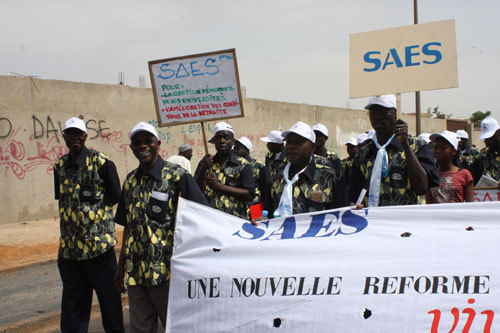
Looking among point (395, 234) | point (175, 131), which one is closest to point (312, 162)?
point (395, 234)

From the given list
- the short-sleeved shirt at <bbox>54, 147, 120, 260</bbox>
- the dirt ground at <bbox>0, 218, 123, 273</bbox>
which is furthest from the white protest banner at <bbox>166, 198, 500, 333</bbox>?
the dirt ground at <bbox>0, 218, 123, 273</bbox>

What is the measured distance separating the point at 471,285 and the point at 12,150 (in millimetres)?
10707

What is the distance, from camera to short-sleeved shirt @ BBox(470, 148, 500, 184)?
5.79 meters

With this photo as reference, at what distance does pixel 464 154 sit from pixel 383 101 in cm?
426

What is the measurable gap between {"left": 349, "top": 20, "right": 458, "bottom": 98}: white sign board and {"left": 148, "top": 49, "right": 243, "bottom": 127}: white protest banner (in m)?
1.08

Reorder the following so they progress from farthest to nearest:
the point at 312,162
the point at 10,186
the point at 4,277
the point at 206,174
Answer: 1. the point at 10,186
2. the point at 4,277
3. the point at 206,174
4. the point at 312,162

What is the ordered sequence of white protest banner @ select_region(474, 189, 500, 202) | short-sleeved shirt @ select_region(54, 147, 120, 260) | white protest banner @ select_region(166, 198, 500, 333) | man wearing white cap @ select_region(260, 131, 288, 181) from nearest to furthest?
white protest banner @ select_region(166, 198, 500, 333) < short-sleeved shirt @ select_region(54, 147, 120, 260) < white protest banner @ select_region(474, 189, 500, 202) < man wearing white cap @ select_region(260, 131, 288, 181)

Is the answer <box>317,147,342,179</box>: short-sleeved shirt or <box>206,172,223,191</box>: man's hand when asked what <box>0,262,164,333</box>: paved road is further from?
<box>317,147,342,179</box>: short-sleeved shirt

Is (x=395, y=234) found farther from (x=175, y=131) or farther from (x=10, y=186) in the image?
(x=175, y=131)

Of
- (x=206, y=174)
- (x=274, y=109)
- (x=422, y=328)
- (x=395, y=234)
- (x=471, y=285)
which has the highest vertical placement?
(x=274, y=109)

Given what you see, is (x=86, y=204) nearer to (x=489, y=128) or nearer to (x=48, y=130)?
(x=489, y=128)

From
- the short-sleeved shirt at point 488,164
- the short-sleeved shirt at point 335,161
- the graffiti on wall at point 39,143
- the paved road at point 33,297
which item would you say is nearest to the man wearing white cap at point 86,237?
the paved road at point 33,297

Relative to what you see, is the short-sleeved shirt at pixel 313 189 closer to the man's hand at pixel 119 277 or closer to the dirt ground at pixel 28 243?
the man's hand at pixel 119 277

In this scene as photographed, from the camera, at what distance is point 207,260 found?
3473mm
